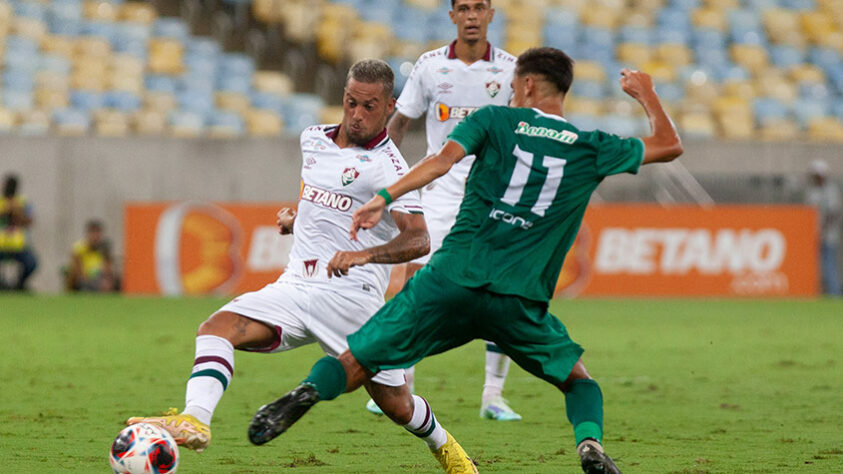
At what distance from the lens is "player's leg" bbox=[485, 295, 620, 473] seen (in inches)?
185

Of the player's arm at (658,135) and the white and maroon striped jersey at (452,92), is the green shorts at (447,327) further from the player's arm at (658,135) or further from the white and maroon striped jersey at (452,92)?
the white and maroon striped jersey at (452,92)

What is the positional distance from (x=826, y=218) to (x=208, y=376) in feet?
51.9

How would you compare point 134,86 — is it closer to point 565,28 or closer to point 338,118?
point 338,118

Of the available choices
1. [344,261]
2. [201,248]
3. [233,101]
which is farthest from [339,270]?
[233,101]

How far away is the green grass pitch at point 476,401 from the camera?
585cm

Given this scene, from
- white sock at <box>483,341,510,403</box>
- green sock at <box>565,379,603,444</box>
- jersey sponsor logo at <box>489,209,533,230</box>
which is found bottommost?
white sock at <box>483,341,510,403</box>

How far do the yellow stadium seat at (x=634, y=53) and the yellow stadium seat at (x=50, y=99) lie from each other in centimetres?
1013

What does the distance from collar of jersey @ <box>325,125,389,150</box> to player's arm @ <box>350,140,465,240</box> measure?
819mm

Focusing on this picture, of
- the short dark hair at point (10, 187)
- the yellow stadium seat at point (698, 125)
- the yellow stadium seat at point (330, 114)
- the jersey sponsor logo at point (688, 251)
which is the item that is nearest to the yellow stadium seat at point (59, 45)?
the short dark hair at point (10, 187)

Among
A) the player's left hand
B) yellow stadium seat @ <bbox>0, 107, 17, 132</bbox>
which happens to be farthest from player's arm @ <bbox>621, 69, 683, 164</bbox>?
yellow stadium seat @ <bbox>0, 107, 17, 132</bbox>

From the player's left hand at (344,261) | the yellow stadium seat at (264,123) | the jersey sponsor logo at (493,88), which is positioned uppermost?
the jersey sponsor logo at (493,88)

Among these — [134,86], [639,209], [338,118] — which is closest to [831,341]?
[639,209]

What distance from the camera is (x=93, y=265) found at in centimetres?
1873

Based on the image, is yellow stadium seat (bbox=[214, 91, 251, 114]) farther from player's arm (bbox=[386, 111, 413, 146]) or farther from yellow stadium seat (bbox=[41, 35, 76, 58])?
player's arm (bbox=[386, 111, 413, 146])
